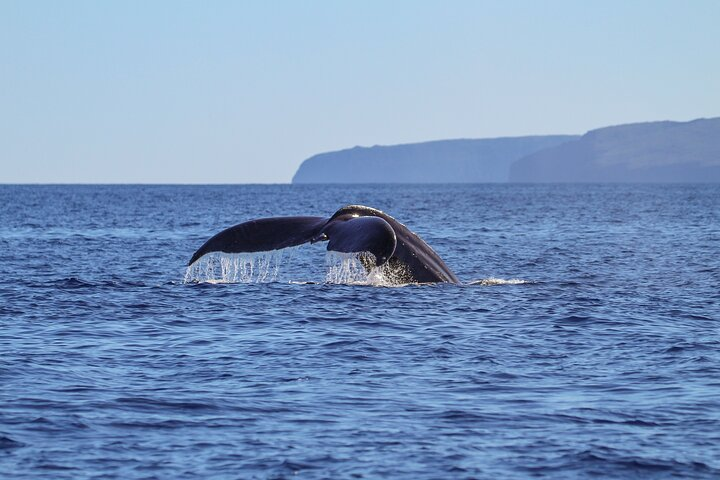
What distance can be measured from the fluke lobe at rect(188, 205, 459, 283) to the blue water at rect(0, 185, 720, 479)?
1.28 feet

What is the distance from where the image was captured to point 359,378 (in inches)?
448

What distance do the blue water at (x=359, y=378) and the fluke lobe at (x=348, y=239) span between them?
0.39 m

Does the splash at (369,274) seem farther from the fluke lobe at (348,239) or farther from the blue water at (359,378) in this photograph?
the blue water at (359,378)

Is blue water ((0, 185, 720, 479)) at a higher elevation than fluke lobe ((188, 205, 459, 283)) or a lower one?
lower

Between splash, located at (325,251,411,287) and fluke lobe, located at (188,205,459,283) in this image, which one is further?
splash, located at (325,251,411,287)

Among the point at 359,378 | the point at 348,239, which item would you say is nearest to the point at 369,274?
the point at 348,239

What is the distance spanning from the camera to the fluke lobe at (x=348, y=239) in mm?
13289

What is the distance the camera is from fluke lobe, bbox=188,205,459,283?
13289 mm

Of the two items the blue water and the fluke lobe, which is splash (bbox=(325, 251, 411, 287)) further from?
the blue water

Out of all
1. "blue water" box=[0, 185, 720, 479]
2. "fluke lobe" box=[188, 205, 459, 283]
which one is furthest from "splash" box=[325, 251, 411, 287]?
"blue water" box=[0, 185, 720, 479]

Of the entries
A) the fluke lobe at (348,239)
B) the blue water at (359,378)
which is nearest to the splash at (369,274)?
the fluke lobe at (348,239)

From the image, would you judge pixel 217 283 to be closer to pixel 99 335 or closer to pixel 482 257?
pixel 99 335

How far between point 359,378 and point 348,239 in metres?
2.59

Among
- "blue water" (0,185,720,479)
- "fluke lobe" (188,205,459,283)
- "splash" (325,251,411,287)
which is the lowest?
"blue water" (0,185,720,479)
